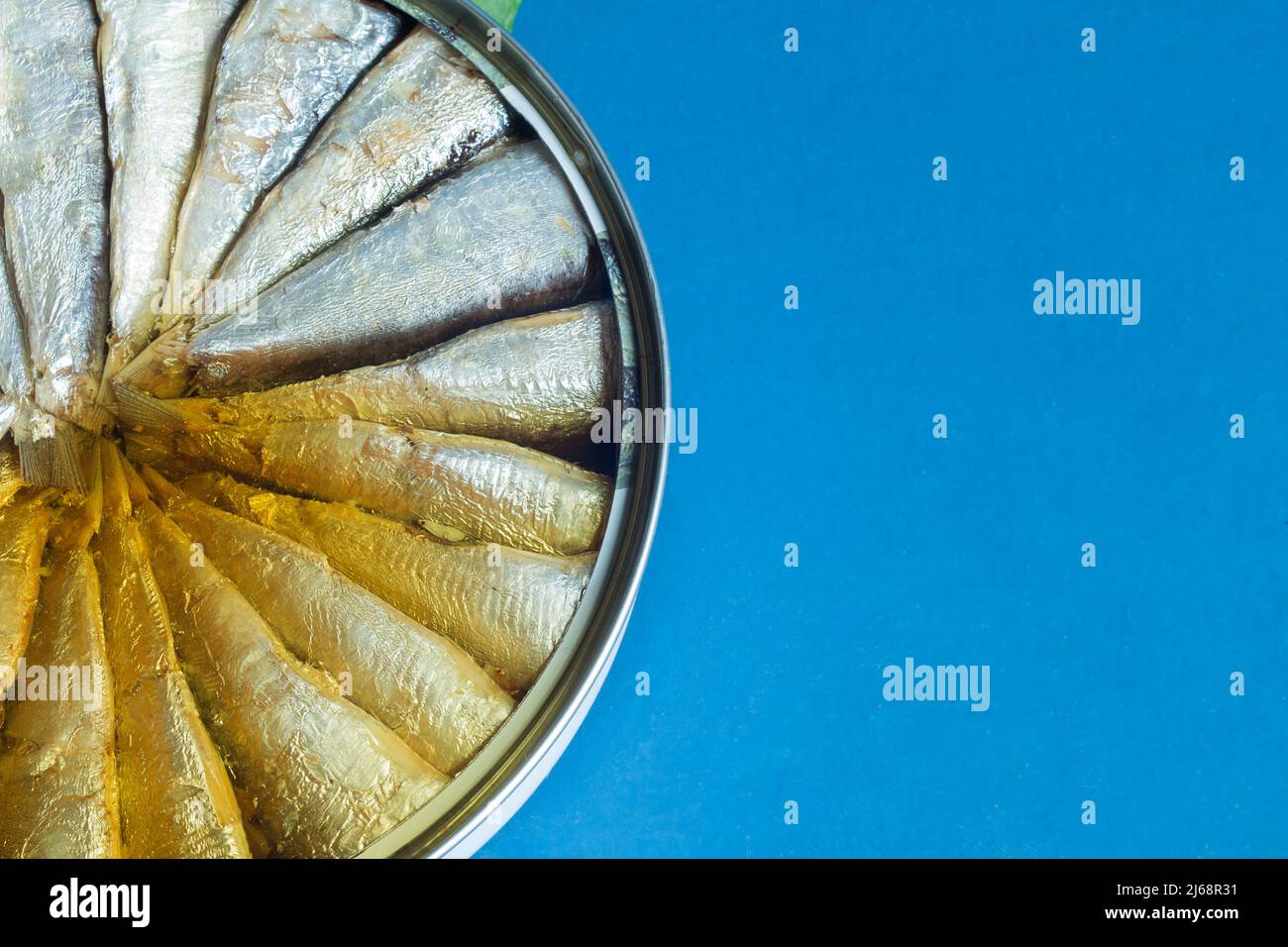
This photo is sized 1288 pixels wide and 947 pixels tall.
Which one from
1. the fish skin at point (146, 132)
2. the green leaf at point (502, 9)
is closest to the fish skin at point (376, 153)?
the fish skin at point (146, 132)

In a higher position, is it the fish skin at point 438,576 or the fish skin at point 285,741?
the fish skin at point 438,576

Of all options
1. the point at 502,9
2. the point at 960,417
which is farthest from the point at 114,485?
the point at 960,417

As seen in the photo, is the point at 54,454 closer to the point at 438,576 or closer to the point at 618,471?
the point at 438,576

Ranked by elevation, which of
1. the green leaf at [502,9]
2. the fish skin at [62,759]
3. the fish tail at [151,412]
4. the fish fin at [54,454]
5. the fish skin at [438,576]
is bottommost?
the fish skin at [62,759]

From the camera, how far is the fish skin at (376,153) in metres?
1.57

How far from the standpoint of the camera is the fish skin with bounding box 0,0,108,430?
151 centimetres

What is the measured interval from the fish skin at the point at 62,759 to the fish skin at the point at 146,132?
1.19 feet

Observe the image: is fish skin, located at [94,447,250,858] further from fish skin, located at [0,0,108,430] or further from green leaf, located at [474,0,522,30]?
green leaf, located at [474,0,522,30]

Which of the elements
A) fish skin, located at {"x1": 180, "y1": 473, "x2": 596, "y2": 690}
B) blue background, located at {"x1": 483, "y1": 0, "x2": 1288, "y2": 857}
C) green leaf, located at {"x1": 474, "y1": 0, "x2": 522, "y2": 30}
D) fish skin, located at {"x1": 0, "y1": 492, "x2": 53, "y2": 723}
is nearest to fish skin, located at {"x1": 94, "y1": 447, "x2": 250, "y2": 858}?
fish skin, located at {"x1": 0, "y1": 492, "x2": 53, "y2": 723}

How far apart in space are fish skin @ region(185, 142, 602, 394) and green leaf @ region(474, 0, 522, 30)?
1.37 feet

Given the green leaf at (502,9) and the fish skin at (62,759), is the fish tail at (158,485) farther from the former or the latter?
the green leaf at (502,9)

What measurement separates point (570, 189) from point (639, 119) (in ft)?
1.26
